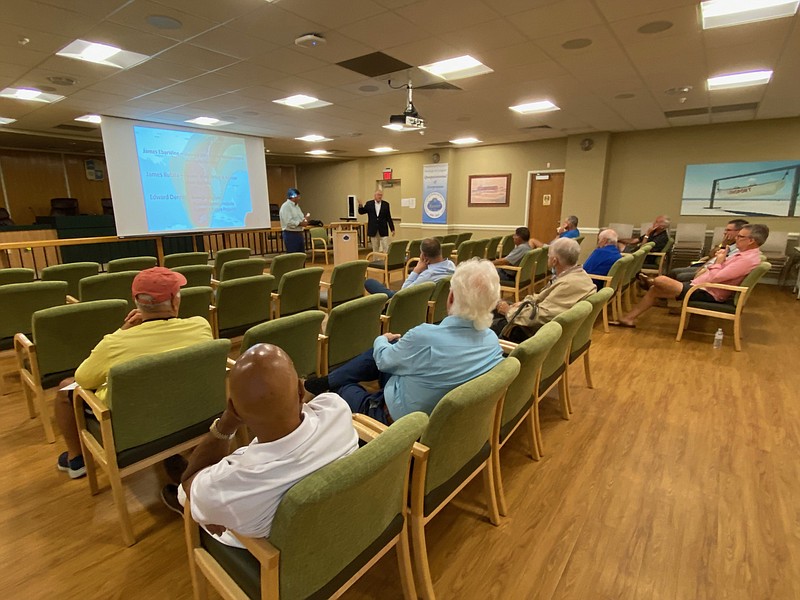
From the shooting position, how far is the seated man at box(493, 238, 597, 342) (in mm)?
2908

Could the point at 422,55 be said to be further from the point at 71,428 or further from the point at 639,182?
the point at 639,182

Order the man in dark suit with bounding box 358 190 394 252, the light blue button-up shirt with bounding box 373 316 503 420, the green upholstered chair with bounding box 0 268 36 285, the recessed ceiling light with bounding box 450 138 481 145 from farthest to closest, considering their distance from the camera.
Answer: the recessed ceiling light with bounding box 450 138 481 145 → the man in dark suit with bounding box 358 190 394 252 → the green upholstered chair with bounding box 0 268 36 285 → the light blue button-up shirt with bounding box 373 316 503 420

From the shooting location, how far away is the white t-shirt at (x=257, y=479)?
0.96 m

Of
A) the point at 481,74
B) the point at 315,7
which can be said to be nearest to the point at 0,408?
the point at 315,7

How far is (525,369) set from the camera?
1.83m

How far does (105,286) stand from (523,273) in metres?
4.36

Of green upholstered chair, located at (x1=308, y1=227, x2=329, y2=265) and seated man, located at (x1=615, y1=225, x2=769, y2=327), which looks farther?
green upholstered chair, located at (x1=308, y1=227, x2=329, y2=265)

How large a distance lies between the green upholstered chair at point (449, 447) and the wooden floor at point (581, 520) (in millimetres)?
345

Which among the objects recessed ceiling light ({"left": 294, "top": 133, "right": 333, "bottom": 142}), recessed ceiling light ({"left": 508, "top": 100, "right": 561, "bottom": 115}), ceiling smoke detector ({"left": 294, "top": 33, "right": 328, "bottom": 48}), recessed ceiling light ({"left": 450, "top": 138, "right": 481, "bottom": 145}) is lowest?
ceiling smoke detector ({"left": 294, "top": 33, "right": 328, "bottom": 48})

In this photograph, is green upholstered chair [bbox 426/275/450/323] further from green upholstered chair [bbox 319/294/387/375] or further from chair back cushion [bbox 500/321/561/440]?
chair back cushion [bbox 500/321/561/440]

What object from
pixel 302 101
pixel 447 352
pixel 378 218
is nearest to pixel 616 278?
pixel 447 352

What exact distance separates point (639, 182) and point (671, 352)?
620 centimetres

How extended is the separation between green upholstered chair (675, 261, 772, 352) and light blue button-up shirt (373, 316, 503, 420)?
360 centimetres

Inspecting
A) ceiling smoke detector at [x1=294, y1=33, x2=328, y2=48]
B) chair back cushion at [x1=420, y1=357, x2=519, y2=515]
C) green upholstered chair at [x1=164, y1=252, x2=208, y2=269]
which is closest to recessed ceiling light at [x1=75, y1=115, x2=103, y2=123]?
green upholstered chair at [x1=164, y1=252, x2=208, y2=269]
